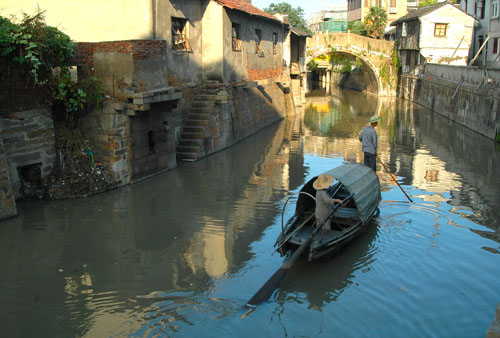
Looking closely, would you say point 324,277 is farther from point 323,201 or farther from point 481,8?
point 481,8

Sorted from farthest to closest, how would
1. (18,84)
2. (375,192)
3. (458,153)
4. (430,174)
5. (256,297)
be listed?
1. (458,153)
2. (430,174)
3. (18,84)
4. (375,192)
5. (256,297)

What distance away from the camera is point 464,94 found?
25.0 metres

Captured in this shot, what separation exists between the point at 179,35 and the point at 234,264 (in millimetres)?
11123

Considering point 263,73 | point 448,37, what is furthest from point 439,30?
point 263,73

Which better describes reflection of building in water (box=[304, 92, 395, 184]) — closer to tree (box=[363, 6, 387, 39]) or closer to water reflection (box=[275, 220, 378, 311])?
water reflection (box=[275, 220, 378, 311])

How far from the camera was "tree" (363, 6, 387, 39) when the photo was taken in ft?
168

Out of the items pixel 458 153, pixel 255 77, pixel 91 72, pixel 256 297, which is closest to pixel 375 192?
pixel 256 297

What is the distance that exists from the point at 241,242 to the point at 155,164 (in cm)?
589

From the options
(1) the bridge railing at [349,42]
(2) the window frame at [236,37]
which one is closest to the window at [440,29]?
(1) the bridge railing at [349,42]

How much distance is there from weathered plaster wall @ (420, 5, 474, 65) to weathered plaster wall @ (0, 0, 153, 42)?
27.6m

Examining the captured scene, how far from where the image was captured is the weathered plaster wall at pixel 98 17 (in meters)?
15.2

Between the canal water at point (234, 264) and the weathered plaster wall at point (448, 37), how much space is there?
955 inches

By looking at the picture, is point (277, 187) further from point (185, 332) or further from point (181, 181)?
point (185, 332)

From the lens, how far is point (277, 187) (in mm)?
13906
